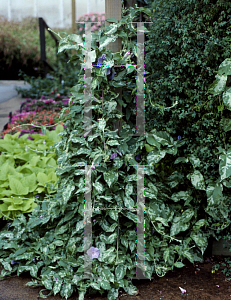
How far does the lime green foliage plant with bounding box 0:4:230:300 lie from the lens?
5.54 ft

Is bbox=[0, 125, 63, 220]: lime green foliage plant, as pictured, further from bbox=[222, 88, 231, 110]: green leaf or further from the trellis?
bbox=[222, 88, 231, 110]: green leaf

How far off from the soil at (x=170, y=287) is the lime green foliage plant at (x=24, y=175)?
0.47 m

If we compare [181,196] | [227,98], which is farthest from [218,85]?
[181,196]

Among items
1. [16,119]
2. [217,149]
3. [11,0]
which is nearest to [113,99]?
[217,149]

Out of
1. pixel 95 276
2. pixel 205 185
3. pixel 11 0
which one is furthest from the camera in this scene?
pixel 11 0

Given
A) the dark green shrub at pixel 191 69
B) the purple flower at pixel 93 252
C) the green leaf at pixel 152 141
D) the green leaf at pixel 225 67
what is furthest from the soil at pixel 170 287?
the green leaf at pixel 225 67

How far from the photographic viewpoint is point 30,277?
1.85 m

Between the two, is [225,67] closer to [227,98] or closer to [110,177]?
[227,98]

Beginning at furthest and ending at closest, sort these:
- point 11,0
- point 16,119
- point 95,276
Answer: point 11,0 < point 16,119 < point 95,276

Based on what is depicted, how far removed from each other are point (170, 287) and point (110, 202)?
23.6 inches

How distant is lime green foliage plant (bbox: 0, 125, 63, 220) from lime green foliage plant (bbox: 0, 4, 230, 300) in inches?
6.3

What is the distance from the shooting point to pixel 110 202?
1775 mm

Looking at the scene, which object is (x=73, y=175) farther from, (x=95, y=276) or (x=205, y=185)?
(x=205, y=185)

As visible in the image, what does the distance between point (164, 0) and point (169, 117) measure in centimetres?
76
